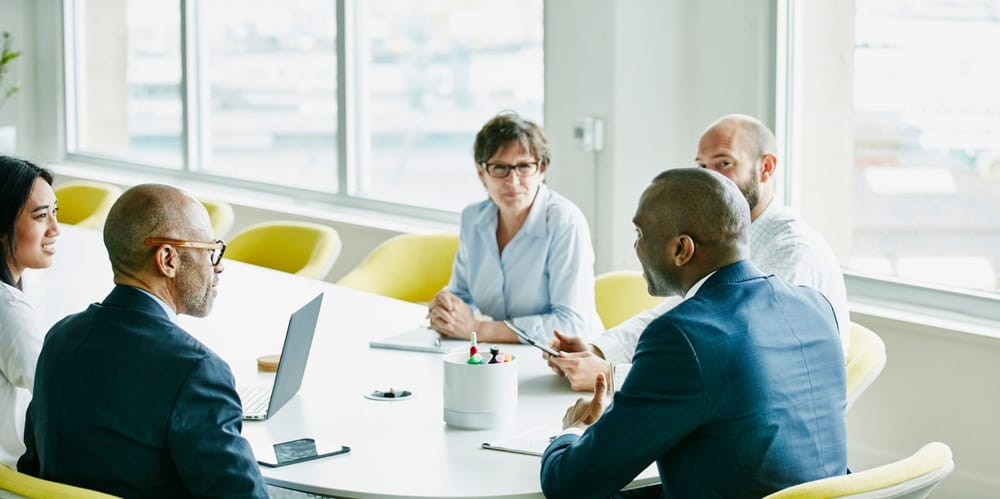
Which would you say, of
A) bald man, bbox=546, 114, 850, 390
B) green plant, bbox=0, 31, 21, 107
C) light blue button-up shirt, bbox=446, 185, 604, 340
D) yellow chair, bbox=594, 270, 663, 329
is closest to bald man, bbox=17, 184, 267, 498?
bald man, bbox=546, 114, 850, 390

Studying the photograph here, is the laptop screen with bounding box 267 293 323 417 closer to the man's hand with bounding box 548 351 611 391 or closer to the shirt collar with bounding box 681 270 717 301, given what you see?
the man's hand with bounding box 548 351 611 391

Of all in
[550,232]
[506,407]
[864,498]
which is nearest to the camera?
[864,498]

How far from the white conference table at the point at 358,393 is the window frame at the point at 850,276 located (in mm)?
1708

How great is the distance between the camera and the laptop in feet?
8.68

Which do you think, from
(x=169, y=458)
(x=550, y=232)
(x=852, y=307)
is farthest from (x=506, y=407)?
(x=852, y=307)

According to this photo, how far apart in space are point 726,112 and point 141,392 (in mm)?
3206

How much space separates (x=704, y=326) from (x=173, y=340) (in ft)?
3.06

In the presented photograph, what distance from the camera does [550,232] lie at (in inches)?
145

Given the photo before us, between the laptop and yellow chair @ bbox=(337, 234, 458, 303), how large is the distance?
1832 millimetres

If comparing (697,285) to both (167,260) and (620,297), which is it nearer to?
(167,260)

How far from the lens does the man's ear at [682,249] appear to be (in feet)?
7.29

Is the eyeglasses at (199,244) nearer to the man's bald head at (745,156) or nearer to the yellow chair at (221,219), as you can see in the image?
the man's bald head at (745,156)

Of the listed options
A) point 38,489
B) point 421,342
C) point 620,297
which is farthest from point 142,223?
point 620,297

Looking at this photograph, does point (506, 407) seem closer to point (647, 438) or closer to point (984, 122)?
point (647, 438)
